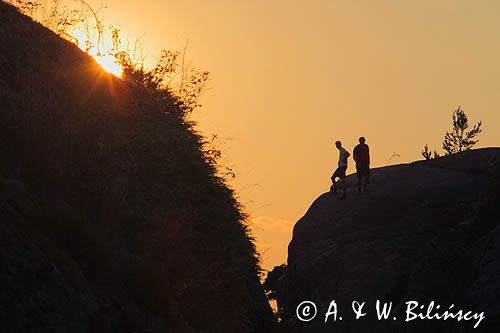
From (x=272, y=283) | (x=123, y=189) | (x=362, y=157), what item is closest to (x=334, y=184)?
(x=362, y=157)

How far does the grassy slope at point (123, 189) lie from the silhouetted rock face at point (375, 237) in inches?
297

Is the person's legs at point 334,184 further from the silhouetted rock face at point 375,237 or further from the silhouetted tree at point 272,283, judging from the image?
the silhouetted tree at point 272,283

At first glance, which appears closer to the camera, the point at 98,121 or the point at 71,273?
the point at 71,273

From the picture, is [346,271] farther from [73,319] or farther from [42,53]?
[73,319]

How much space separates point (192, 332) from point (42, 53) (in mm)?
6442

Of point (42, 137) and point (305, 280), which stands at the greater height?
point (305, 280)

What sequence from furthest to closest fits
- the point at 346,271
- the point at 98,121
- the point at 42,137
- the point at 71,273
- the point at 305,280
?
the point at 305,280
the point at 346,271
the point at 98,121
the point at 42,137
the point at 71,273

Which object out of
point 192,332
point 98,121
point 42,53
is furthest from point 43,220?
point 42,53

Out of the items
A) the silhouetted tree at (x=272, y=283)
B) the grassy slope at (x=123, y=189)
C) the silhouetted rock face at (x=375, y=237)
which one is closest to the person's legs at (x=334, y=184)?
the silhouetted rock face at (x=375, y=237)

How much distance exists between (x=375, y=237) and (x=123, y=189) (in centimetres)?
1511

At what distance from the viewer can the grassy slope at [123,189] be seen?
7809mm

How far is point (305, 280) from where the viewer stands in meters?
24.7

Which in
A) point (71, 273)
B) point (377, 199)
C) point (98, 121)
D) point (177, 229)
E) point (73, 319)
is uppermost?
point (377, 199)

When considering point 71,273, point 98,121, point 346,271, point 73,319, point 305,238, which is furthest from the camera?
point 305,238
